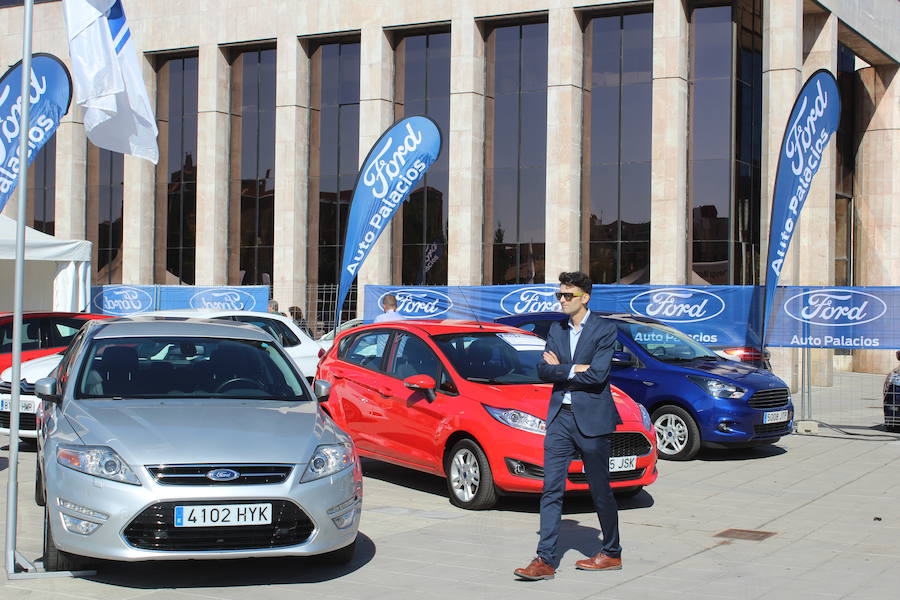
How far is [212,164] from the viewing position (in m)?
30.8

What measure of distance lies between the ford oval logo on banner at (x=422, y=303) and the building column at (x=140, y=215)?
14.2 meters

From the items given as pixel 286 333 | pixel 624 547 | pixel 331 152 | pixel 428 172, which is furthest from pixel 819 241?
pixel 624 547

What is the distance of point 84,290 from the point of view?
2069 centimetres

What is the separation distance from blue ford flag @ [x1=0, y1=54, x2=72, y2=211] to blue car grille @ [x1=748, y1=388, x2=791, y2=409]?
10.8m

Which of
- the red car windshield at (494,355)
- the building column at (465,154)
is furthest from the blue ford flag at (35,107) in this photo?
the building column at (465,154)

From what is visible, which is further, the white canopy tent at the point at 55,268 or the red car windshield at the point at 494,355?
the white canopy tent at the point at 55,268

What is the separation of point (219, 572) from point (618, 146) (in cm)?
2111

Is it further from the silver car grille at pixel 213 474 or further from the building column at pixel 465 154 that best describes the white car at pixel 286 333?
the building column at pixel 465 154

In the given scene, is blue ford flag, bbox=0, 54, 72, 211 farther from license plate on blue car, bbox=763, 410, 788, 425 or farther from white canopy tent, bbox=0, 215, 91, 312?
license plate on blue car, bbox=763, 410, 788, 425

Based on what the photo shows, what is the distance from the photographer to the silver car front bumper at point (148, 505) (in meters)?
5.98

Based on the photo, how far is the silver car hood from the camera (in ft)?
20.2

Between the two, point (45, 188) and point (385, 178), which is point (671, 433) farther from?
point (45, 188)

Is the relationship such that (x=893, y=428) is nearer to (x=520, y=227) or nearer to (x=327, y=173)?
(x=520, y=227)

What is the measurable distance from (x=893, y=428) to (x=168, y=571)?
11704 millimetres
